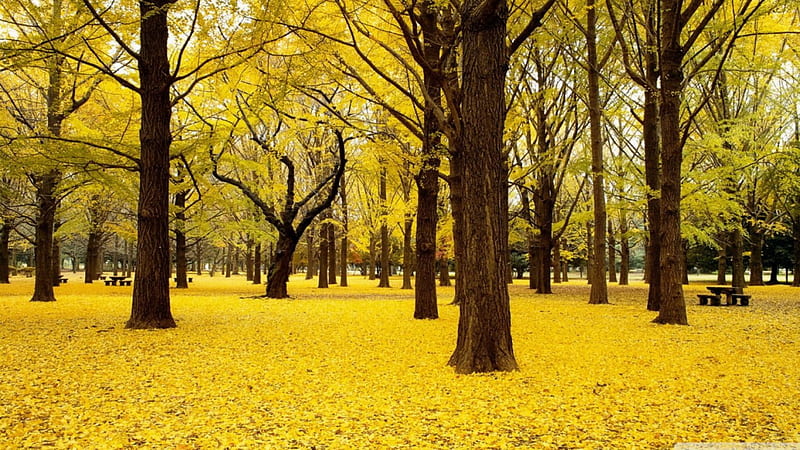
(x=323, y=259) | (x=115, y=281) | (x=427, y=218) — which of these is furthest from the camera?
(x=323, y=259)

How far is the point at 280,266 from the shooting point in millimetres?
17250

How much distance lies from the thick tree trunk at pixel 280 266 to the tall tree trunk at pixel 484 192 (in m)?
11.9

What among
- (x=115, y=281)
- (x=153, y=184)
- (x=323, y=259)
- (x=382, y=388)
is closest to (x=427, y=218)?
(x=153, y=184)

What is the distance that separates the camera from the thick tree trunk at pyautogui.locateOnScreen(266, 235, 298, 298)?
55.9ft

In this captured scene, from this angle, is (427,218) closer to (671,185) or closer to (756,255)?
(671,185)

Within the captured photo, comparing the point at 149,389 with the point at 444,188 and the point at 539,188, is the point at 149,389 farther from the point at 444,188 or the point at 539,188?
the point at 444,188

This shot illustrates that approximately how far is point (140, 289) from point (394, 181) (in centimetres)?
1511

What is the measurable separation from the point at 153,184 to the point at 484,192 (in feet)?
20.8

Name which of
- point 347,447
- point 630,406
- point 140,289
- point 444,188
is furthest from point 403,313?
point 444,188

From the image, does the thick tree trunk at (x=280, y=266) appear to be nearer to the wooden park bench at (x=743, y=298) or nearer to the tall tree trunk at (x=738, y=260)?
the wooden park bench at (x=743, y=298)

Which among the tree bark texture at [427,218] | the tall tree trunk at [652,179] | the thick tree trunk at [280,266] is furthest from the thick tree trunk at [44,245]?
the tall tree trunk at [652,179]

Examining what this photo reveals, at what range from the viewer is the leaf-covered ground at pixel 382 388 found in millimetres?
3748

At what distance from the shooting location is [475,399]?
4.73 metres

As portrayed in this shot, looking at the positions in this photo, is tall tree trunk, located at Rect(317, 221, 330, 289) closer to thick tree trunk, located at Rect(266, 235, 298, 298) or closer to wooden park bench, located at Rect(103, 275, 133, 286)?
thick tree trunk, located at Rect(266, 235, 298, 298)
